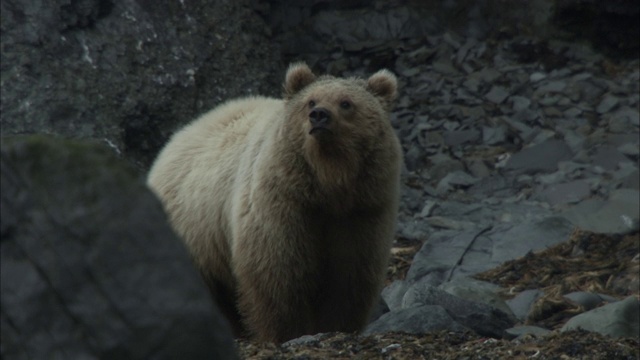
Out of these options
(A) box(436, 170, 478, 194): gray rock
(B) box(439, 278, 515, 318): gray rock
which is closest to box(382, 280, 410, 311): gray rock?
(B) box(439, 278, 515, 318): gray rock

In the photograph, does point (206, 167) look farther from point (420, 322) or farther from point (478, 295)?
point (420, 322)

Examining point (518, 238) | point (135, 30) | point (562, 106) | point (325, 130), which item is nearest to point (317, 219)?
point (325, 130)

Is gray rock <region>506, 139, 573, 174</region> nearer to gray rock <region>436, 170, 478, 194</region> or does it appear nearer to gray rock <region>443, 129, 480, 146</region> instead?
gray rock <region>436, 170, 478, 194</region>

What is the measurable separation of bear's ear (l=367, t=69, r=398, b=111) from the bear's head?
1 cm

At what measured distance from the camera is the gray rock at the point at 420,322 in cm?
693

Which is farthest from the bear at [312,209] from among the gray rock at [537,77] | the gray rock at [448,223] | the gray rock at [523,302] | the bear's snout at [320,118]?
the gray rock at [537,77]

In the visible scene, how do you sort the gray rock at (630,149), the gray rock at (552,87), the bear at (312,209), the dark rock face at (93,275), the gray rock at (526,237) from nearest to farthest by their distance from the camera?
the dark rock face at (93,275) < the bear at (312,209) < the gray rock at (526,237) < the gray rock at (630,149) < the gray rock at (552,87)

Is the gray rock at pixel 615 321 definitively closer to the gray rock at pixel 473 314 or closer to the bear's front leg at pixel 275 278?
the gray rock at pixel 473 314

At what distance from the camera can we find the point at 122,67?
11.2 meters

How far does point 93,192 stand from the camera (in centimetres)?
304

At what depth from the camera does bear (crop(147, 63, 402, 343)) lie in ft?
24.7

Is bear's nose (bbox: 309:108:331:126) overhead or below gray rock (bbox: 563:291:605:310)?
overhead

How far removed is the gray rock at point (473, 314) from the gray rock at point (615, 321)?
0.38m

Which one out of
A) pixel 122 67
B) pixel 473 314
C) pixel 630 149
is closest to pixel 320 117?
pixel 473 314
